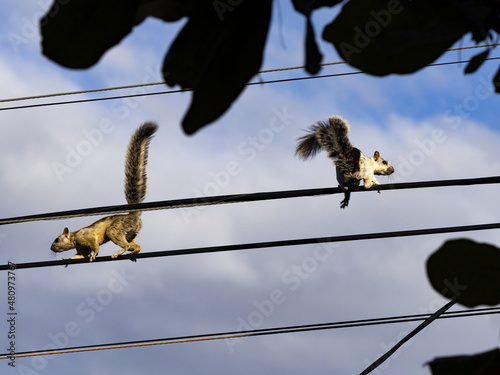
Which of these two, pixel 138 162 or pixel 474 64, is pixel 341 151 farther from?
pixel 474 64

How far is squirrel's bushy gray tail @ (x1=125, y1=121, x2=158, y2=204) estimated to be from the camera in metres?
6.23

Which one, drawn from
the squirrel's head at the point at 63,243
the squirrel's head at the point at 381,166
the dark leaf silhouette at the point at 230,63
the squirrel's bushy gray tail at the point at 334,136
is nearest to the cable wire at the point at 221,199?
the squirrel's bushy gray tail at the point at 334,136

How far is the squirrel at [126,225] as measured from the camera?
632 centimetres

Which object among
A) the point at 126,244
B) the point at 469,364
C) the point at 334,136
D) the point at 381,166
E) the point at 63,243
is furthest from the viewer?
the point at 63,243

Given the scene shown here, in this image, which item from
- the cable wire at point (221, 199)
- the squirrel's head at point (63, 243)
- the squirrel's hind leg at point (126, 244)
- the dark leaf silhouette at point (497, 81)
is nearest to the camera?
the dark leaf silhouette at point (497, 81)

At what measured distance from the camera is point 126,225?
24.8ft

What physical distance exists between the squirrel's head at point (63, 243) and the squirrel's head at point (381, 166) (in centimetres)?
348

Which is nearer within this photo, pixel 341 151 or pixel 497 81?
pixel 497 81

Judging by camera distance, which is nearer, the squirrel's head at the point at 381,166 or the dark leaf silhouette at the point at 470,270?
the dark leaf silhouette at the point at 470,270

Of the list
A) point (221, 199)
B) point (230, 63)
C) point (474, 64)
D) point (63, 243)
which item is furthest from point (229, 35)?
point (63, 243)

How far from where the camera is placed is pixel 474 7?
1.37 ft

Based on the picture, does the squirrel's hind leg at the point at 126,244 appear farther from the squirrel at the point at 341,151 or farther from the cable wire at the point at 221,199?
the cable wire at the point at 221,199
